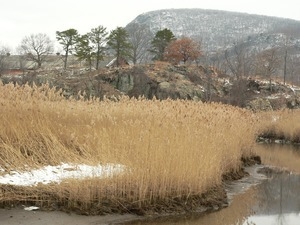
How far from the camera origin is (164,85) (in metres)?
37.9

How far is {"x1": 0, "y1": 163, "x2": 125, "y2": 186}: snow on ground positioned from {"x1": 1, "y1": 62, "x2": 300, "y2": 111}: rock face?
27.1m

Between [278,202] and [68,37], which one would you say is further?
[68,37]

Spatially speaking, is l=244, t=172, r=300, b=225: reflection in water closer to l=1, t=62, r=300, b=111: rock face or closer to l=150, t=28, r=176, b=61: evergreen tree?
l=1, t=62, r=300, b=111: rock face

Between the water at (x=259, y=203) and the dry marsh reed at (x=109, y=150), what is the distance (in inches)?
21.4

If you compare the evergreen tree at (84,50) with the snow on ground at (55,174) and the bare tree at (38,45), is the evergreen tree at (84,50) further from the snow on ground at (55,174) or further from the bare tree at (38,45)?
the snow on ground at (55,174)

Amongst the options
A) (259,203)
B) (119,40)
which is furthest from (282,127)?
(119,40)

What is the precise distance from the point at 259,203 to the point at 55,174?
430 centimetres

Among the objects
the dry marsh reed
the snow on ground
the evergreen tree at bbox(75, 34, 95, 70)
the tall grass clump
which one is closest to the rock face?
the evergreen tree at bbox(75, 34, 95, 70)

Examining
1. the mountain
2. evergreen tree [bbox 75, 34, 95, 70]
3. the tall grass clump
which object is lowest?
the tall grass clump

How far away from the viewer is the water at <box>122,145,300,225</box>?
7.14 m

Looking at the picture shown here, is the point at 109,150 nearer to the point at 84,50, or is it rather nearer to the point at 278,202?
the point at 278,202

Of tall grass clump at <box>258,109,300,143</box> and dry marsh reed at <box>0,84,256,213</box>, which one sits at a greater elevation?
dry marsh reed at <box>0,84,256,213</box>

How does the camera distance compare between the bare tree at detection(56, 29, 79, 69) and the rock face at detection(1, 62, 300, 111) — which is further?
the bare tree at detection(56, 29, 79, 69)

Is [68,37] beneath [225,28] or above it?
beneath
